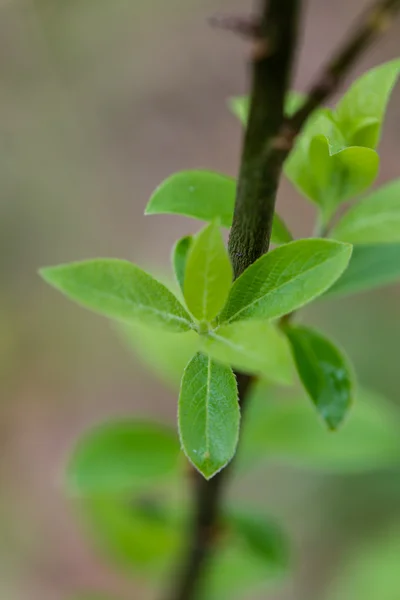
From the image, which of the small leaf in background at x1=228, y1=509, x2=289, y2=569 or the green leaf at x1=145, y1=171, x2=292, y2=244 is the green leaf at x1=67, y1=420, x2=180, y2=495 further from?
the green leaf at x1=145, y1=171, x2=292, y2=244

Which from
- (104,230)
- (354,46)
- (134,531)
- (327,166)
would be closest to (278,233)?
(327,166)

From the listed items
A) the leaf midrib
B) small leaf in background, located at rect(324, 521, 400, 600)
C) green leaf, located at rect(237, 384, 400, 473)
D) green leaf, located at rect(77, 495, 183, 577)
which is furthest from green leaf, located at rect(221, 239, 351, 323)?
small leaf in background, located at rect(324, 521, 400, 600)

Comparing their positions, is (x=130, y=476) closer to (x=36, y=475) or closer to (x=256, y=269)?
(x=256, y=269)

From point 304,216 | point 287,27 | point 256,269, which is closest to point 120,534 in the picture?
point 256,269

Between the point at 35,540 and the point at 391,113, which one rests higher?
the point at 391,113

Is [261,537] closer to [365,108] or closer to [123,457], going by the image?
[123,457]

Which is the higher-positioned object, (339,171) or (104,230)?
(104,230)

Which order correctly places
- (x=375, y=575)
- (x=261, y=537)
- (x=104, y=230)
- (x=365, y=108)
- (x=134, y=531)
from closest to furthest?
(x=365, y=108), (x=261, y=537), (x=134, y=531), (x=375, y=575), (x=104, y=230)
